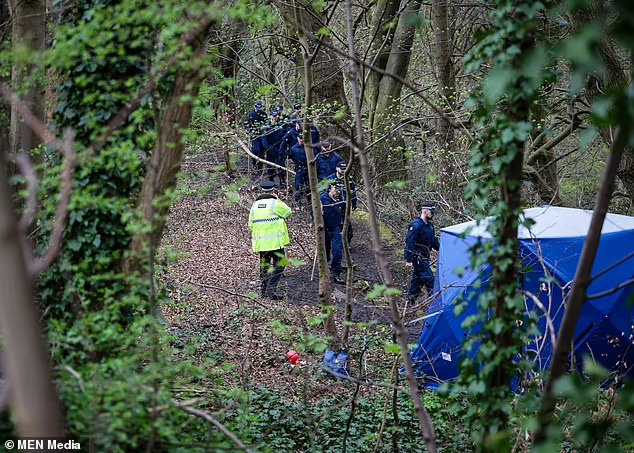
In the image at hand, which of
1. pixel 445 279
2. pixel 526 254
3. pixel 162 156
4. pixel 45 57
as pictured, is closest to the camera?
pixel 45 57

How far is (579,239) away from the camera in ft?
28.8

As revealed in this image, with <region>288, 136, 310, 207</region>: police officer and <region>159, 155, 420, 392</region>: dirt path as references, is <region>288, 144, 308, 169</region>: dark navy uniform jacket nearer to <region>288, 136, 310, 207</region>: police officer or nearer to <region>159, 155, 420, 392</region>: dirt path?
<region>288, 136, 310, 207</region>: police officer

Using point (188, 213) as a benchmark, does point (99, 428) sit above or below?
below

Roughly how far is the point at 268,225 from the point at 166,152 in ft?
20.6

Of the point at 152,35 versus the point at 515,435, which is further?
the point at 515,435

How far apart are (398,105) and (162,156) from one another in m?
10.6

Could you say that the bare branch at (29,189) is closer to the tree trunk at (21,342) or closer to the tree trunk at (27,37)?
the tree trunk at (21,342)

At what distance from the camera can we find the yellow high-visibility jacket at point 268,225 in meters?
11.5

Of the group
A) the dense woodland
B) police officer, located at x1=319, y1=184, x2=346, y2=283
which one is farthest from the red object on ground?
police officer, located at x1=319, y1=184, x2=346, y2=283

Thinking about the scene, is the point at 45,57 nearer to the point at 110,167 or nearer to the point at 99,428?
the point at 110,167

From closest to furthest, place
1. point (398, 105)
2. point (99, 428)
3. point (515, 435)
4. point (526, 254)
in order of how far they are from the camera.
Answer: point (99, 428), point (515, 435), point (526, 254), point (398, 105)

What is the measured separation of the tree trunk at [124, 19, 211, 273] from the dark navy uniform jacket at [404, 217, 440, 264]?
709 cm

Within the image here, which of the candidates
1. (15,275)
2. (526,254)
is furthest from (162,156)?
(526,254)

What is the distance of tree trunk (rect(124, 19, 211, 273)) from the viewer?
5237mm
